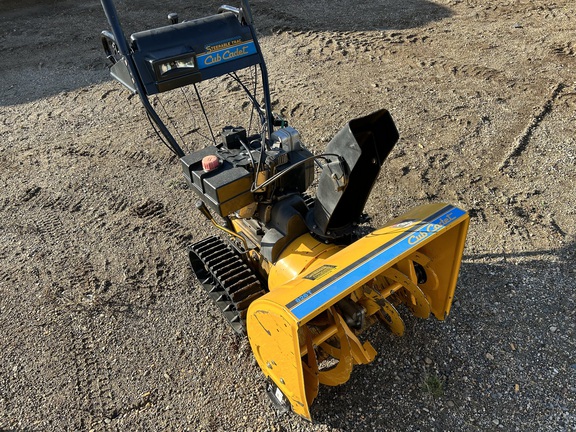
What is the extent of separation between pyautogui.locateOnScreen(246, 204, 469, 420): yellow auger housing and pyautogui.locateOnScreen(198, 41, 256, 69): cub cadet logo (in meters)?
1.40

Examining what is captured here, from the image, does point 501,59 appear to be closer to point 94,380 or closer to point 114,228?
point 114,228

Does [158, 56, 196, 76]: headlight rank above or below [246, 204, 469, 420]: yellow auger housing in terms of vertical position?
above

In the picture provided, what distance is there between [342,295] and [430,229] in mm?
750

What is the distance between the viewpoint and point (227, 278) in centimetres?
359

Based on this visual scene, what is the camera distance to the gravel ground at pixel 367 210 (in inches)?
129

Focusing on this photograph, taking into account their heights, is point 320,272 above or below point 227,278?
above

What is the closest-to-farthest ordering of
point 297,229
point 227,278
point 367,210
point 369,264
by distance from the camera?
point 369,264 → point 297,229 → point 227,278 → point 367,210

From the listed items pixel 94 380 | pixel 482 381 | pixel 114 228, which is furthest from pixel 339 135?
pixel 114 228

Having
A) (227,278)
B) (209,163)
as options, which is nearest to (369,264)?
(209,163)

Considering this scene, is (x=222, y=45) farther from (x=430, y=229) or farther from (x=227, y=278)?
(x=430, y=229)

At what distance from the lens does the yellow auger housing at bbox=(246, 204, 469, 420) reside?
2.46m

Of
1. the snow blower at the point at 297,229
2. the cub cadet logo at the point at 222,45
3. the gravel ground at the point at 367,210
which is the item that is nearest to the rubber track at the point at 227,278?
the snow blower at the point at 297,229

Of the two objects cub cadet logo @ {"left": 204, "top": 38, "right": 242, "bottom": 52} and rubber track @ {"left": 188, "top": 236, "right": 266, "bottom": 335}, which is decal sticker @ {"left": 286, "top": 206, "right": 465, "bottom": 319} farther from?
cub cadet logo @ {"left": 204, "top": 38, "right": 242, "bottom": 52}

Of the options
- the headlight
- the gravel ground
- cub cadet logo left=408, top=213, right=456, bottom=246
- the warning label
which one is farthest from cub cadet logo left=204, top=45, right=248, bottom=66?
the gravel ground
